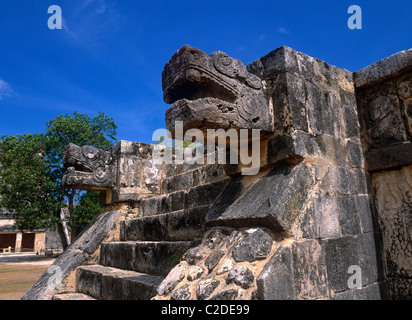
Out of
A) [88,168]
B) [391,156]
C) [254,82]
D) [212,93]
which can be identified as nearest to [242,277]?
[212,93]

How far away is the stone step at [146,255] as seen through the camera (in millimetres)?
3475

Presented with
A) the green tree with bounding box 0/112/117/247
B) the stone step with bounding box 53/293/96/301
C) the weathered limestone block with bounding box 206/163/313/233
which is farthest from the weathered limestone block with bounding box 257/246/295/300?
the green tree with bounding box 0/112/117/247

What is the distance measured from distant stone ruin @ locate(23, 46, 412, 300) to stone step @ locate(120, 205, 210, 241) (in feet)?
0.08

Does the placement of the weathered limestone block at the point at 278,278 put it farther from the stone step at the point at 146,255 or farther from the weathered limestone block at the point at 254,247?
the stone step at the point at 146,255

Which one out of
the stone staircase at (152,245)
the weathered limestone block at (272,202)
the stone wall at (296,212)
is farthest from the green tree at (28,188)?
the weathered limestone block at (272,202)

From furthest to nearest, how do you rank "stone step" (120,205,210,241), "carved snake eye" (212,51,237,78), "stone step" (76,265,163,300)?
"stone step" (120,205,210,241)
"stone step" (76,265,163,300)
"carved snake eye" (212,51,237,78)

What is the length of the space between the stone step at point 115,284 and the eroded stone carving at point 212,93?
5.30ft

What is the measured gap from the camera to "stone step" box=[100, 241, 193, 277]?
348 cm

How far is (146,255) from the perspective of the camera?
3.95 metres

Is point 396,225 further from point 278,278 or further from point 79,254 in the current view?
Result: point 79,254

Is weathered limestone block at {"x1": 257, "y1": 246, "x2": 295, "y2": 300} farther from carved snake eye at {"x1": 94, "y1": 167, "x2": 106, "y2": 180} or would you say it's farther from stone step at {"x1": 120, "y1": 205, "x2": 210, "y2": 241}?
carved snake eye at {"x1": 94, "y1": 167, "x2": 106, "y2": 180}

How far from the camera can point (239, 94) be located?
110 inches

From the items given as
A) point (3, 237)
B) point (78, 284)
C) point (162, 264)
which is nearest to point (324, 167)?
point (162, 264)
